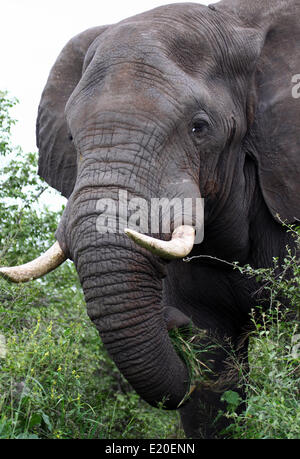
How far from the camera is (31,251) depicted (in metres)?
7.05

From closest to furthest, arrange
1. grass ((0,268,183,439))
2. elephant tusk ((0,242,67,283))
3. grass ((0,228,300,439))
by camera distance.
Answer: grass ((0,228,300,439)) → grass ((0,268,183,439)) → elephant tusk ((0,242,67,283))

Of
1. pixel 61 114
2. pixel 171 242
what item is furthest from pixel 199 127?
pixel 61 114

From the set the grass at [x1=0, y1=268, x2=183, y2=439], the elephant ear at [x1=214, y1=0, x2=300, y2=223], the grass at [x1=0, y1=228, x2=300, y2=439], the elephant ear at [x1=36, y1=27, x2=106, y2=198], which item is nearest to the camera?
the grass at [x1=0, y1=228, x2=300, y2=439]

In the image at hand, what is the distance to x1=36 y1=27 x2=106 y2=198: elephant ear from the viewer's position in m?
5.43

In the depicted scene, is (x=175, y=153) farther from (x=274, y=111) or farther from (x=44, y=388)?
(x=44, y=388)

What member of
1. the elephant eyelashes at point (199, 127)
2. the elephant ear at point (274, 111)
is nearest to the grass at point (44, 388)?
the elephant eyelashes at point (199, 127)

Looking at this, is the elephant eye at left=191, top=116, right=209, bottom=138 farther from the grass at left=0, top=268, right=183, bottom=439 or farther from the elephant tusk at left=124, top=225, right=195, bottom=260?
the grass at left=0, top=268, right=183, bottom=439

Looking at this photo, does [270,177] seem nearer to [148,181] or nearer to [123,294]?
[148,181]

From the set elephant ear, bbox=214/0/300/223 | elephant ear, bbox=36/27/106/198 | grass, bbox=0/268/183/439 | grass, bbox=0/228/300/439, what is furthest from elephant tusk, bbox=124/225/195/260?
elephant ear, bbox=36/27/106/198

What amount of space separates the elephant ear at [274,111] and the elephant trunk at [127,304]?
115 centimetres

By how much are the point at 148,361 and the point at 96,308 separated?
1.16ft

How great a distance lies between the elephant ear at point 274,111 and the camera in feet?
15.8

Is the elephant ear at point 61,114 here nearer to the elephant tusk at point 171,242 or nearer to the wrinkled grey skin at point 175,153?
the wrinkled grey skin at point 175,153

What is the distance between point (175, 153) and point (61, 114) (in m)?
1.51
